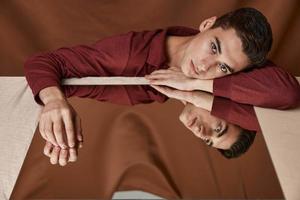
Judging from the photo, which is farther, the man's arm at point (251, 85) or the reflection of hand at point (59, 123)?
the man's arm at point (251, 85)

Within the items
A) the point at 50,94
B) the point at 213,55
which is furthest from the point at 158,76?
the point at 50,94

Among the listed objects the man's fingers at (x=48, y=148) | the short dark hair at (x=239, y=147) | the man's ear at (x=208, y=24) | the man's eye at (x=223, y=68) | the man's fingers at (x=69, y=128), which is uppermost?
the man's ear at (x=208, y=24)

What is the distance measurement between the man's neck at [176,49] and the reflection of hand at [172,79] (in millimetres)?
18

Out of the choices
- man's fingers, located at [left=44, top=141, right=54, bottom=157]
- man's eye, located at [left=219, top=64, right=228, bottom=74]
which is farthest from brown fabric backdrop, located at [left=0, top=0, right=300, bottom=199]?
man's eye, located at [left=219, top=64, right=228, bottom=74]

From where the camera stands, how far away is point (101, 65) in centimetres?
98

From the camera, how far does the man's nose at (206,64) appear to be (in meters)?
0.91

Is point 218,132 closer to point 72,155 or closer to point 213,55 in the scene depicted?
point 213,55

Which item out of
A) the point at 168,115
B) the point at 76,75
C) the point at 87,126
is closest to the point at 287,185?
the point at 168,115

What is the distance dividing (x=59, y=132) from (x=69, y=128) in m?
0.03

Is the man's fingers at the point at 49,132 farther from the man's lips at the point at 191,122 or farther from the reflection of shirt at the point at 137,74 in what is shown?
the man's lips at the point at 191,122

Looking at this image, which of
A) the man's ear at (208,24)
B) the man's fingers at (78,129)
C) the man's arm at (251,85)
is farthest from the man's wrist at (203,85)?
the man's fingers at (78,129)

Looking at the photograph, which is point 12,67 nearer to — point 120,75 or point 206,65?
point 120,75

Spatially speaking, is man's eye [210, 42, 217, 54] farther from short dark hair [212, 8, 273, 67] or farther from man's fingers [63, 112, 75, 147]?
man's fingers [63, 112, 75, 147]

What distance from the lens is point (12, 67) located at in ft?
3.59
